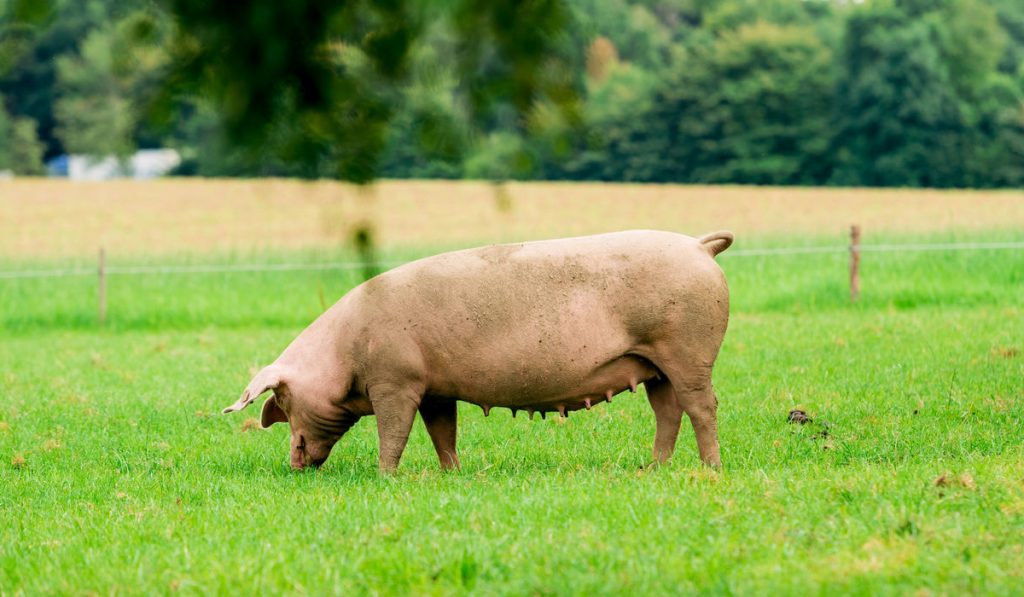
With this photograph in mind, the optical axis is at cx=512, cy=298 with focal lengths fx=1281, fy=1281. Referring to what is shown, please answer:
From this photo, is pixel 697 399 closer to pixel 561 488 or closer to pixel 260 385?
pixel 561 488

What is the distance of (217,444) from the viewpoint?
9805mm

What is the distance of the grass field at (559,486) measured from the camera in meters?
5.37

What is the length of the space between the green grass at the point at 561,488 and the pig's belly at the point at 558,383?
1.56 ft

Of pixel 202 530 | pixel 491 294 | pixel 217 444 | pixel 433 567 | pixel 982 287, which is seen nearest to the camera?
pixel 433 567

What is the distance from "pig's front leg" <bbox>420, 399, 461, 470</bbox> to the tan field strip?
1698 centimetres

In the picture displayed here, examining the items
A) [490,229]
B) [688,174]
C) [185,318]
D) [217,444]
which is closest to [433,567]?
[217,444]

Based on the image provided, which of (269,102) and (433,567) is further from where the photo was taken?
(433,567)

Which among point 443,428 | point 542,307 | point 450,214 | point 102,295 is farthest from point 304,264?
point 450,214

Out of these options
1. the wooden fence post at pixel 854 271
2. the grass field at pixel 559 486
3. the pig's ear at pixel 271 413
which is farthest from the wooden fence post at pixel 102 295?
the pig's ear at pixel 271 413

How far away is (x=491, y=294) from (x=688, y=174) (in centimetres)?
5498

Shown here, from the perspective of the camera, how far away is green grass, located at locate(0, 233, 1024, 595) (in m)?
5.37

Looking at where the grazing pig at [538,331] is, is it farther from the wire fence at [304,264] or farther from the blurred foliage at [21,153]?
the blurred foliage at [21,153]

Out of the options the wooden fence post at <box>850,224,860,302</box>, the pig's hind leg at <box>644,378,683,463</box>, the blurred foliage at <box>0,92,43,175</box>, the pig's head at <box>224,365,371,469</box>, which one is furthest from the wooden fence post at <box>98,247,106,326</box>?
the blurred foliage at <box>0,92,43,175</box>

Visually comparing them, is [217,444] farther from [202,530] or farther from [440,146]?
[440,146]
